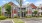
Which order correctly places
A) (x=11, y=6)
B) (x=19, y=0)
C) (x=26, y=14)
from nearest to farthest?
(x=19, y=0) < (x=11, y=6) < (x=26, y=14)

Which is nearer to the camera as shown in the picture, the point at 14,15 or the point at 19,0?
the point at 19,0

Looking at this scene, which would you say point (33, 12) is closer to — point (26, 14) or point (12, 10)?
point (26, 14)

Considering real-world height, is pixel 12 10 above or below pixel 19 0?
below

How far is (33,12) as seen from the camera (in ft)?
168

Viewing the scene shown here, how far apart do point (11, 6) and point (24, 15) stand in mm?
6681

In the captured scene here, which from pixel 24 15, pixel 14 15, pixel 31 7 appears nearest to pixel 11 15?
pixel 14 15

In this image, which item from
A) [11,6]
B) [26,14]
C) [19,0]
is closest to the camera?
[19,0]

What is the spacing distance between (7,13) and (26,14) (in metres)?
7.33

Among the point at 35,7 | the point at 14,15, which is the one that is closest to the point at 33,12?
the point at 35,7

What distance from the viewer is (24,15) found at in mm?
49406

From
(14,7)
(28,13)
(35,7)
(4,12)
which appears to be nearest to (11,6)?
(14,7)

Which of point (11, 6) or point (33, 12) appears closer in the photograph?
point (11, 6)

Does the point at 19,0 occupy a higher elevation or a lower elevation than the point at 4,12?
higher

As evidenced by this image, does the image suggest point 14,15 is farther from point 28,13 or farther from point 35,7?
point 35,7
